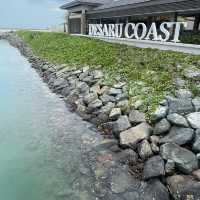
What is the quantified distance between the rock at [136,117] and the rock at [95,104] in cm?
140

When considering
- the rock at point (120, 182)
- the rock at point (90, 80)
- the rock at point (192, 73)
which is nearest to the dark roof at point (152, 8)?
the rock at point (192, 73)

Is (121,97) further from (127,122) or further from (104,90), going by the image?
(127,122)

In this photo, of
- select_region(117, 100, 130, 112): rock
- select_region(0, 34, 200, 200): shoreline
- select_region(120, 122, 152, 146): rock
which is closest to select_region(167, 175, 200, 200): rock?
select_region(0, 34, 200, 200): shoreline

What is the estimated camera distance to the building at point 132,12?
10.6 m

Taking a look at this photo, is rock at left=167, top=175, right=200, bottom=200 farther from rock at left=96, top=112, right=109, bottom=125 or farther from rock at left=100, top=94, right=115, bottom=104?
rock at left=100, top=94, right=115, bottom=104

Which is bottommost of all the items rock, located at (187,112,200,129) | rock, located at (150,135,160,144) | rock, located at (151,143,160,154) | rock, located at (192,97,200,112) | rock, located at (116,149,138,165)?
rock, located at (116,149,138,165)

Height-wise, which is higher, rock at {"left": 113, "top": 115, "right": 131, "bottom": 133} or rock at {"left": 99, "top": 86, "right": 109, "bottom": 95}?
rock at {"left": 99, "top": 86, "right": 109, "bottom": 95}

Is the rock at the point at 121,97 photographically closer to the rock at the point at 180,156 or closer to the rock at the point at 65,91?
the rock at the point at 180,156

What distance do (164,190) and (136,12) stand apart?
11034 millimetres

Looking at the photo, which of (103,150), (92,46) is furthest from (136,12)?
(103,150)

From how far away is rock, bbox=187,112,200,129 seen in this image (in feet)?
17.0

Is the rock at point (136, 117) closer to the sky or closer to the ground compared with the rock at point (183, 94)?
closer to the ground

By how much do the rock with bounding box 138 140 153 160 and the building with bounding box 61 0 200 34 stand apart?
6920 mm

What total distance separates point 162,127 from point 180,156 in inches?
39.8
